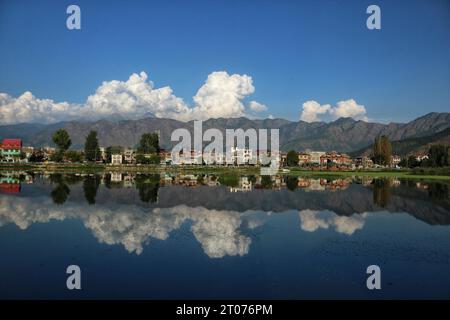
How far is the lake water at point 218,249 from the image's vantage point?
24.5ft

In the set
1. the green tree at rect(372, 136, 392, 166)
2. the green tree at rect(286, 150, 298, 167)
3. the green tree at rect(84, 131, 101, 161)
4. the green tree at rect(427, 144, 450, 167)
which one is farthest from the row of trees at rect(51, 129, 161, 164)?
the green tree at rect(427, 144, 450, 167)

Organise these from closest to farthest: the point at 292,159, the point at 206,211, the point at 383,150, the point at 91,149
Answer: the point at 206,211, the point at 383,150, the point at 91,149, the point at 292,159

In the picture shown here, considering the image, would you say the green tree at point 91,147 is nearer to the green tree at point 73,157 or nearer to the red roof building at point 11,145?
the green tree at point 73,157

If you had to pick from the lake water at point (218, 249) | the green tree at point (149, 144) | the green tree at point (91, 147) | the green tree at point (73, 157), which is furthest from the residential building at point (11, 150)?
the lake water at point (218, 249)

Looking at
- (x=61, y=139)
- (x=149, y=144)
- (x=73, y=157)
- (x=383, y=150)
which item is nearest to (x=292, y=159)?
(x=383, y=150)

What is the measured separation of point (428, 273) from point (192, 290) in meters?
4.61

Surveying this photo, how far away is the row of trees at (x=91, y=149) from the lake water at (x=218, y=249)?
46079mm

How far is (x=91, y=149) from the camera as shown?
67312mm

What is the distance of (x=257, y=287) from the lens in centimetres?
752

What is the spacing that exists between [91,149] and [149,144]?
9.10 m

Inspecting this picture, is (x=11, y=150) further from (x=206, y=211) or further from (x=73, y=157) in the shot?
(x=206, y=211)

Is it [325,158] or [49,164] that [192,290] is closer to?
[49,164]

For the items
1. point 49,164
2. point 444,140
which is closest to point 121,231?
point 49,164

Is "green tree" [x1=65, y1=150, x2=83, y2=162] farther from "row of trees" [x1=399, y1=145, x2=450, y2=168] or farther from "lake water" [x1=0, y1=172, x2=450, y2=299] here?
"lake water" [x1=0, y1=172, x2=450, y2=299]
